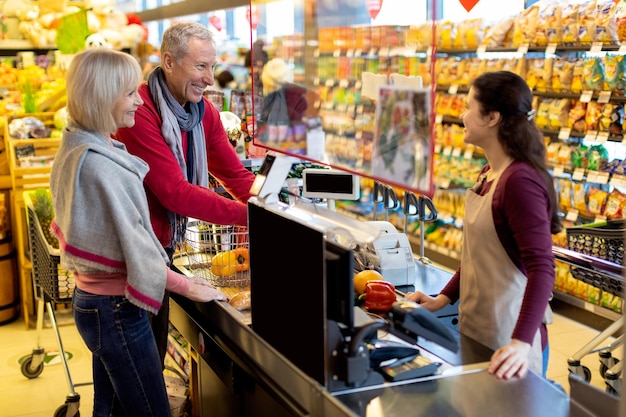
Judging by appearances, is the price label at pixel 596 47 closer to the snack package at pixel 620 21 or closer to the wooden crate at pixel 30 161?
the snack package at pixel 620 21

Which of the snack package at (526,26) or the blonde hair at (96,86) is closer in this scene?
the blonde hair at (96,86)

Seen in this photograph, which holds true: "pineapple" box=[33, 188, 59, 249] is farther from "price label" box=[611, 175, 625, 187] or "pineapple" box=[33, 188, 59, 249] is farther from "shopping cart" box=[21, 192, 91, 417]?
"price label" box=[611, 175, 625, 187]

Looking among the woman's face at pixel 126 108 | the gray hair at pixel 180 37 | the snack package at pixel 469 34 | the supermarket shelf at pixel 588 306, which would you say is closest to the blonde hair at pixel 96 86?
the woman's face at pixel 126 108

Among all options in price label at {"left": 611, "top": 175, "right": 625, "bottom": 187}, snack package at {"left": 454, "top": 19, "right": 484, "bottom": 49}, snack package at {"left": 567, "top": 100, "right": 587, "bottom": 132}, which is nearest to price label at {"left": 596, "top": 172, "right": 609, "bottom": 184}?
price label at {"left": 611, "top": 175, "right": 625, "bottom": 187}

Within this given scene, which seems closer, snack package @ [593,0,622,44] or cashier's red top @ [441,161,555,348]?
cashier's red top @ [441,161,555,348]

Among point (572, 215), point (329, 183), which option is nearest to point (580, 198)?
point (572, 215)

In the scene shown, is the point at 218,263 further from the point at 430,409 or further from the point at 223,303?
the point at 430,409

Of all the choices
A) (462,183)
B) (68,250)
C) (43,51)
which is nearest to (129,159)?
(68,250)

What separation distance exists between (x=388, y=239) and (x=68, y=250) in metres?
1.13

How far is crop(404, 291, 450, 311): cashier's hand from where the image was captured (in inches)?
101

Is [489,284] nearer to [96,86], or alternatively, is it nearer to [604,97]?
[96,86]

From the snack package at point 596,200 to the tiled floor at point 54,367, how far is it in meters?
0.84

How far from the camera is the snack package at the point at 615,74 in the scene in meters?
5.53

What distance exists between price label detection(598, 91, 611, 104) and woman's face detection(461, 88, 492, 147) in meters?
3.67
